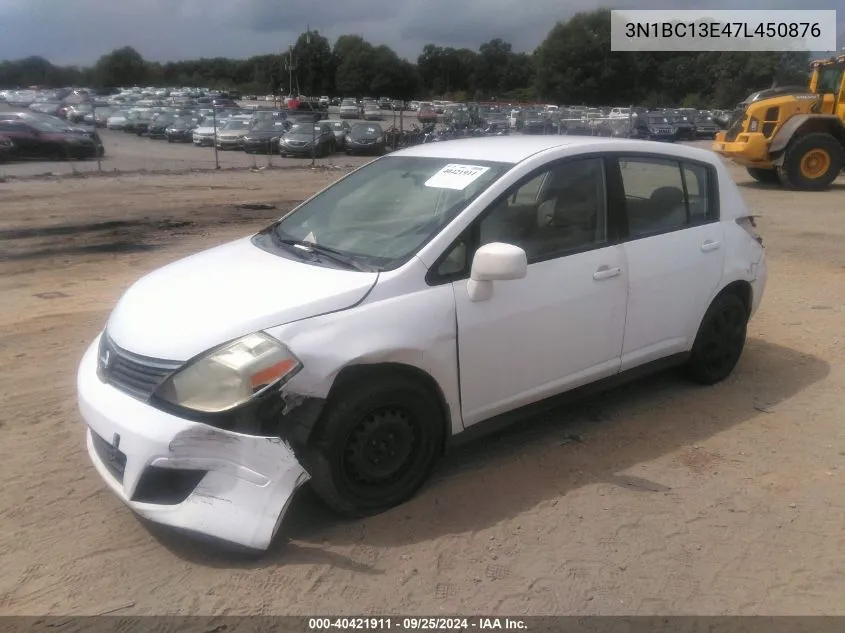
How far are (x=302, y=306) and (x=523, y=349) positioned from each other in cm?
120

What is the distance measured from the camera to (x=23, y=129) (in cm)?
2327

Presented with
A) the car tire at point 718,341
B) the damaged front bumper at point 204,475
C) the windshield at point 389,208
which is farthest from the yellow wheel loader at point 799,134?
the damaged front bumper at point 204,475

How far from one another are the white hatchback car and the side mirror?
0.01m

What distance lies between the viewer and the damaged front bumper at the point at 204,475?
294 centimetres

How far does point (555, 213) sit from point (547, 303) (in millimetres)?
554

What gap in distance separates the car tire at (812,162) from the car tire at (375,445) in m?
16.7

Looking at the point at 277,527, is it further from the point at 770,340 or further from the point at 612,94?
the point at 612,94

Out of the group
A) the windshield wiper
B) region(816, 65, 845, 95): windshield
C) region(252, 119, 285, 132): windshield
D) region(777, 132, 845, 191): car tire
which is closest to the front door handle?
the windshield wiper

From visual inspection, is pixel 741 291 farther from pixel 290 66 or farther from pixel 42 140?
pixel 290 66

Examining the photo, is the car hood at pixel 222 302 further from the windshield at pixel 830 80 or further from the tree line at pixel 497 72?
the tree line at pixel 497 72

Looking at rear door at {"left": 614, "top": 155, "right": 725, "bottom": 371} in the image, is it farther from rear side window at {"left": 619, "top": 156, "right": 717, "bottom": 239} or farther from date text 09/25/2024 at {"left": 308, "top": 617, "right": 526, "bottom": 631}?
date text 09/25/2024 at {"left": 308, "top": 617, "right": 526, "bottom": 631}

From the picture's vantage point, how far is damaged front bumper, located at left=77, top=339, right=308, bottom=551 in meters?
2.94

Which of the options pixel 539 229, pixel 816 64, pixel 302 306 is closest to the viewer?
pixel 302 306

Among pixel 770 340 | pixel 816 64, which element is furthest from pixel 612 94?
pixel 770 340
